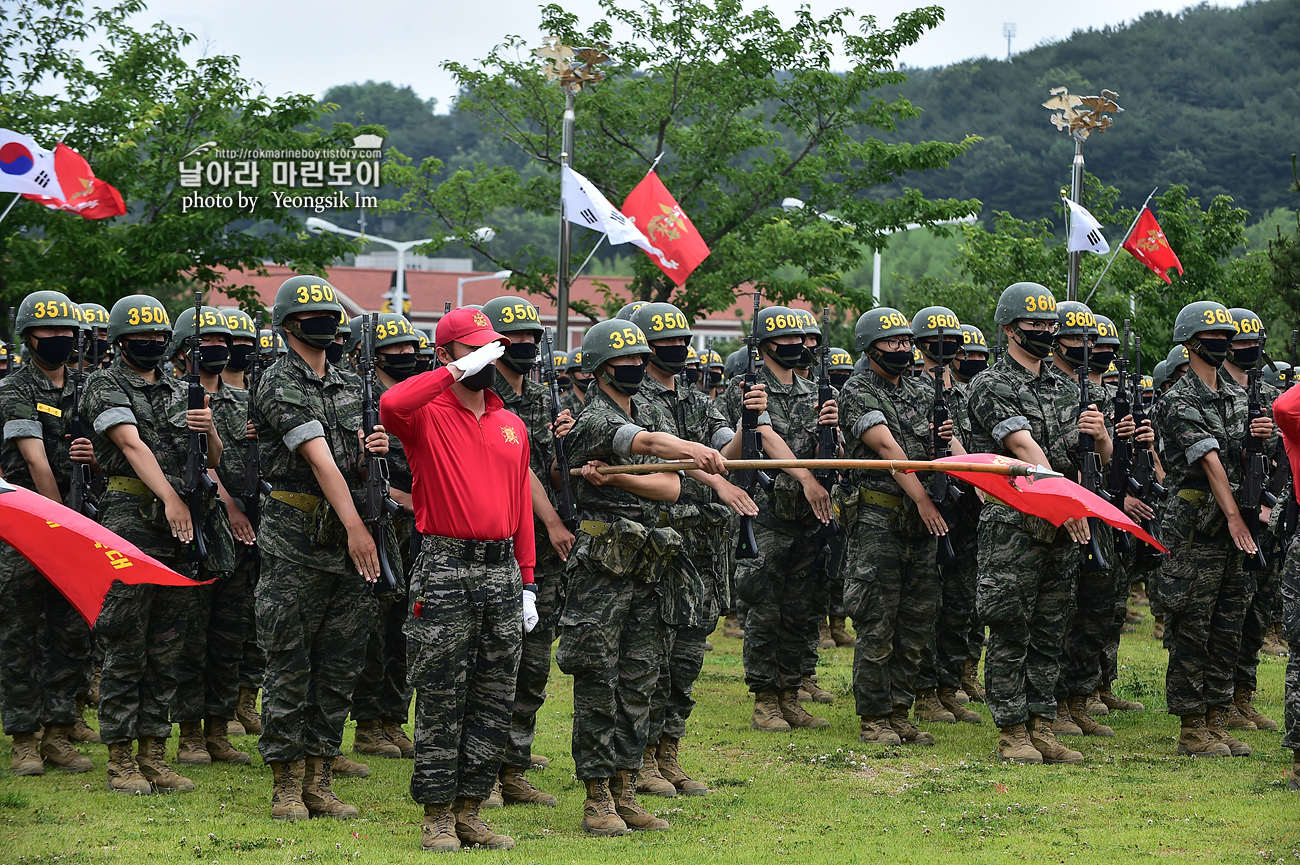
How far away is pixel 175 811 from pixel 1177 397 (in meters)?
6.93

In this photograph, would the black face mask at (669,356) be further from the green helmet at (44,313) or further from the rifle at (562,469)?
the green helmet at (44,313)

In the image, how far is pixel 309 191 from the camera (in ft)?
70.5

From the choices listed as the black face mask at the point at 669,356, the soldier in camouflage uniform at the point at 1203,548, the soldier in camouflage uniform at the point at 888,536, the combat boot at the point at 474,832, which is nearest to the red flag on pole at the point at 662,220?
the soldier in camouflage uniform at the point at 888,536

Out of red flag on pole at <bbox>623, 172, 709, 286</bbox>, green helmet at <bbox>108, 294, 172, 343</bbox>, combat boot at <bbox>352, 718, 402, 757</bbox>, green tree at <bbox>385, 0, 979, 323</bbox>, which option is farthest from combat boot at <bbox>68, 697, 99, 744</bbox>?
green tree at <bbox>385, 0, 979, 323</bbox>

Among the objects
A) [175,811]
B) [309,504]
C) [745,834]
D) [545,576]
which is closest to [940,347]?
[545,576]

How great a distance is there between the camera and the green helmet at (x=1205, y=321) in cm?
984

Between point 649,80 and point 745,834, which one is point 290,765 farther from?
point 649,80

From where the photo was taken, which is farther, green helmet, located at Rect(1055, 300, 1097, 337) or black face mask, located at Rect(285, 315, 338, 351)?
green helmet, located at Rect(1055, 300, 1097, 337)

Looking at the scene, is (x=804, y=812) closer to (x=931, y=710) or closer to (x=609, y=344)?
(x=609, y=344)

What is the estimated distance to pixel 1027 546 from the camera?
9219mm

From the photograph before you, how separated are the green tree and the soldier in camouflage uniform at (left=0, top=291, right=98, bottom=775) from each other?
14369 millimetres

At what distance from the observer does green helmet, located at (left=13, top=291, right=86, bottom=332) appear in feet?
29.5

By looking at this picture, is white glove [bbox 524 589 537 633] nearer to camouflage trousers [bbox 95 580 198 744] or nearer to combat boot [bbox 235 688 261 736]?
camouflage trousers [bbox 95 580 198 744]

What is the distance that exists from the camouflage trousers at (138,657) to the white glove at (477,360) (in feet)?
9.40
